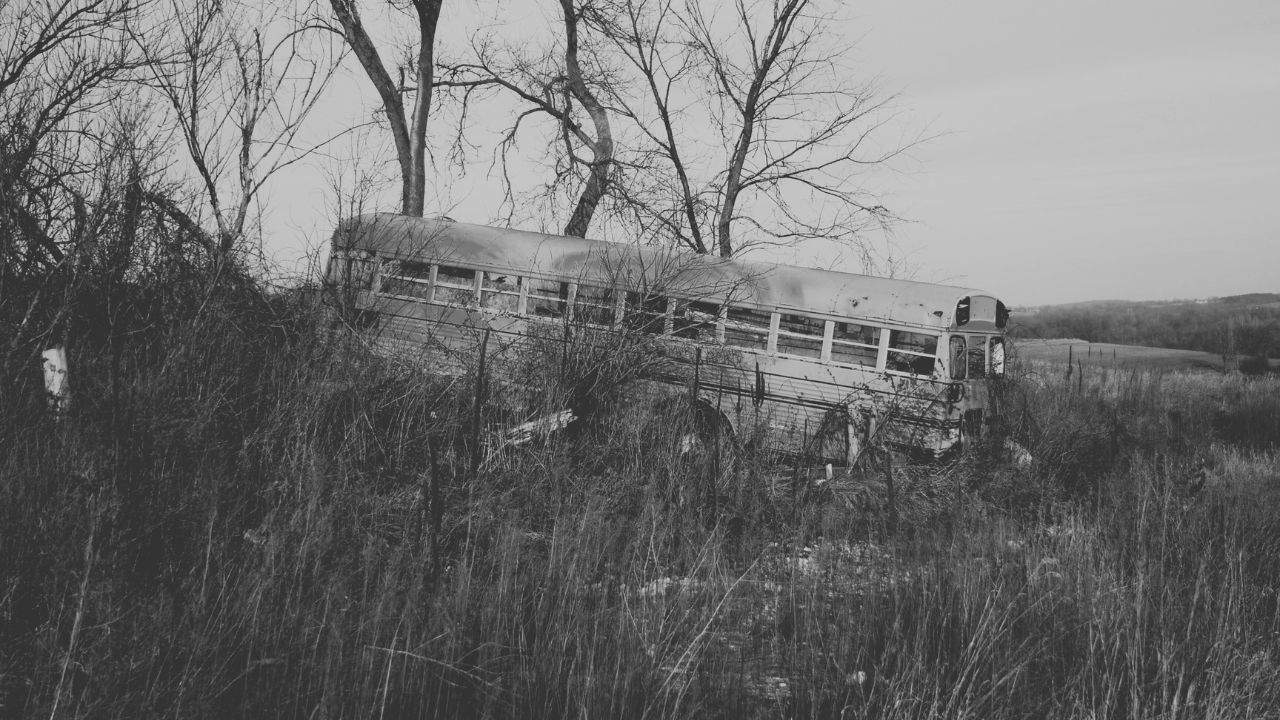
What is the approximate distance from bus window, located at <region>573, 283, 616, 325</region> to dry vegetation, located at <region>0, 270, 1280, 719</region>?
169 centimetres

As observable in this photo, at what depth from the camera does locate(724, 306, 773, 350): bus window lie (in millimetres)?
9125

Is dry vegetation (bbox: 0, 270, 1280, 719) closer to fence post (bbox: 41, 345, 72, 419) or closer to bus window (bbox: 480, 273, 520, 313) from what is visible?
fence post (bbox: 41, 345, 72, 419)

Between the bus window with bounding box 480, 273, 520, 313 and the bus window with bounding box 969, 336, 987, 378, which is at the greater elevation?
the bus window with bounding box 480, 273, 520, 313

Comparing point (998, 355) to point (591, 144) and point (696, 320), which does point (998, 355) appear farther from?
point (591, 144)

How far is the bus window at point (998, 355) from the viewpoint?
910 cm

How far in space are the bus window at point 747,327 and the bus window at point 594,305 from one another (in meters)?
1.38

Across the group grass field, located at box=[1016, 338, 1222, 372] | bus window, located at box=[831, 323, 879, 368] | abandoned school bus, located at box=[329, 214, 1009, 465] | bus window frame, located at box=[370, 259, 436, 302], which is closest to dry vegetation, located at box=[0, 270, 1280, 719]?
bus window frame, located at box=[370, 259, 436, 302]

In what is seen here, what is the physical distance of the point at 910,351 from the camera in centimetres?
892

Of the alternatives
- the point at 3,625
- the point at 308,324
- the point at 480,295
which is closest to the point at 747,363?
the point at 480,295

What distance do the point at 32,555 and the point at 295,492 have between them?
1514 mm

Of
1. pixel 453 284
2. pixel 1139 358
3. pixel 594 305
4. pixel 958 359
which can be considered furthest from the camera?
pixel 1139 358

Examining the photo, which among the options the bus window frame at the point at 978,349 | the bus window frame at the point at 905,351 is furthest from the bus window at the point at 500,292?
the bus window frame at the point at 978,349

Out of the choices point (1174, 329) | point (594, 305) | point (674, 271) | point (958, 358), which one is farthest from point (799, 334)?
point (1174, 329)

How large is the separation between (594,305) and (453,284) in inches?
89.2
